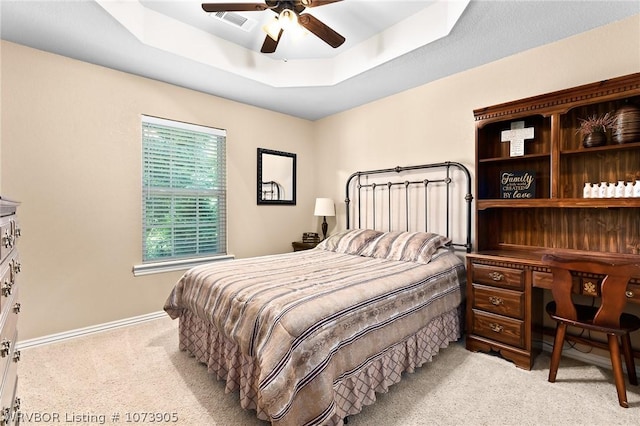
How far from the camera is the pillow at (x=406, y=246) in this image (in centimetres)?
268

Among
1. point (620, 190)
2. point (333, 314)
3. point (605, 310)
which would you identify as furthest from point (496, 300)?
point (333, 314)

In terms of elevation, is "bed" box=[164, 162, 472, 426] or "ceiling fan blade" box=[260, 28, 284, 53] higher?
"ceiling fan blade" box=[260, 28, 284, 53]

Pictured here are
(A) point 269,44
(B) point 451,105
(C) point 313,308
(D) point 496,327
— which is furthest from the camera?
(B) point 451,105

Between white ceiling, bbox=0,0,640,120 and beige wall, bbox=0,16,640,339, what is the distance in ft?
0.51

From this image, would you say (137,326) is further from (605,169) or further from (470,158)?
(605,169)

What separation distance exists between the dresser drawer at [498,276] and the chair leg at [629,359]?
0.64 meters

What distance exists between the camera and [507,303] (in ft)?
7.50

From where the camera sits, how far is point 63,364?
2.29m

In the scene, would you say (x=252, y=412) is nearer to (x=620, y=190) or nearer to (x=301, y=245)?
(x=301, y=245)

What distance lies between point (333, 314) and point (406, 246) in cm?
146

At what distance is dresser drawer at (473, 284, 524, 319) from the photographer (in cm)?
223

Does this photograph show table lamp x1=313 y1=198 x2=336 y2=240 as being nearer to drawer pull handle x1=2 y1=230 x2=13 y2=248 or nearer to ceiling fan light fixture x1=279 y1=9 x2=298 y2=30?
ceiling fan light fixture x1=279 y1=9 x2=298 y2=30

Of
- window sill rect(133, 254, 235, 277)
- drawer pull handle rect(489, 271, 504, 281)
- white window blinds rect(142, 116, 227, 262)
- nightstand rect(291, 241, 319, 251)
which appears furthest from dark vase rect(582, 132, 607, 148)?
window sill rect(133, 254, 235, 277)

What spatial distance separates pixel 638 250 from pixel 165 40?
408 cm
